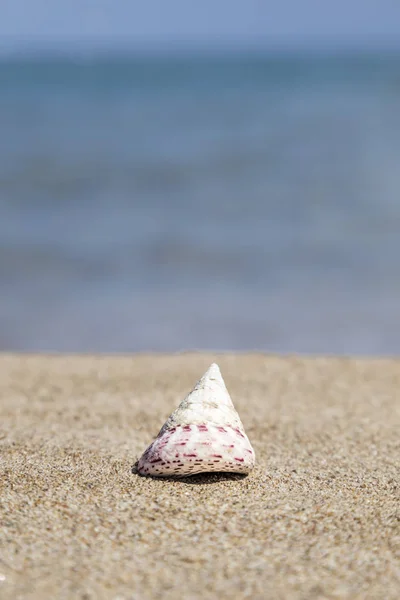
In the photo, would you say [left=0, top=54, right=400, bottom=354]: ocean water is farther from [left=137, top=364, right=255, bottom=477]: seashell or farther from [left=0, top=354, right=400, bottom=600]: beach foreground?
[left=137, top=364, right=255, bottom=477]: seashell

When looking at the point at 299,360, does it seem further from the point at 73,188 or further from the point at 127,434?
the point at 73,188

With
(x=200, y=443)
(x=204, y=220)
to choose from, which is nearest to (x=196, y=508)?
(x=200, y=443)

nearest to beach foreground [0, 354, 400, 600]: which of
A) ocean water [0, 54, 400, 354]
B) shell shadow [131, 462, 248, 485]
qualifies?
shell shadow [131, 462, 248, 485]

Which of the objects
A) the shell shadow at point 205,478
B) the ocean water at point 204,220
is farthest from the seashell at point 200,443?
the ocean water at point 204,220

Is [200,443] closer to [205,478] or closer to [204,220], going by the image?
[205,478]

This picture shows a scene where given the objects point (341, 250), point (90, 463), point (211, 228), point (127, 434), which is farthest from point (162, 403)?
point (211, 228)
